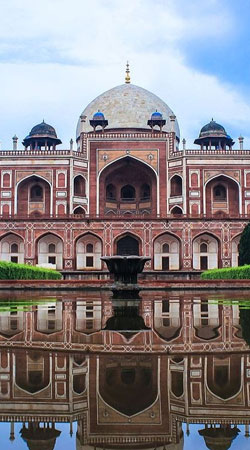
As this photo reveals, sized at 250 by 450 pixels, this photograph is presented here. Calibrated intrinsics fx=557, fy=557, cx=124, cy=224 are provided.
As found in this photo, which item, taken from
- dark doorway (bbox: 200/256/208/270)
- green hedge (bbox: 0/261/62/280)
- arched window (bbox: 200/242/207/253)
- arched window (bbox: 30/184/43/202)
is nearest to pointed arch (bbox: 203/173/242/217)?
arched window (bbox: 200/242/207/253)

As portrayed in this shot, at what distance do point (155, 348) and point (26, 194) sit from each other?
1195 inches

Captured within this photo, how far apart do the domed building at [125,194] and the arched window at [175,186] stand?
0.06 meters

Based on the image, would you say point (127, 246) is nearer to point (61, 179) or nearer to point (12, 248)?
point (12, 248)

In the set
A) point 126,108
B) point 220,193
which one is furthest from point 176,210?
point 126,108

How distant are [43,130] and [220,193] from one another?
1193 centimetres

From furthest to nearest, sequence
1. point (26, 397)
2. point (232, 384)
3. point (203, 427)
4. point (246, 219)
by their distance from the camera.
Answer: point (246, 219)
point (232, 384)
point (26, 397)
point (203, 427)

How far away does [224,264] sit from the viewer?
27.7 meters

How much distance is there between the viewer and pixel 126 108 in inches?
1518

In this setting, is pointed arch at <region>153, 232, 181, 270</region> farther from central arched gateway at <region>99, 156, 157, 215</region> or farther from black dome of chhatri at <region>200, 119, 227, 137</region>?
black dome of chhatri at <region>200, 119, 227, 137</region>

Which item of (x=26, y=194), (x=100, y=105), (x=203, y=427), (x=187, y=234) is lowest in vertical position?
(x=203, y=427)

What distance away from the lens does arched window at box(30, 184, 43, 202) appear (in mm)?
33250

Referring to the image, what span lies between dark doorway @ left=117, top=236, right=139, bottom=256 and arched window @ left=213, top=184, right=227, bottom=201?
6.97 m

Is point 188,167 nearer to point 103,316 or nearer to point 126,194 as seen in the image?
point 126,194

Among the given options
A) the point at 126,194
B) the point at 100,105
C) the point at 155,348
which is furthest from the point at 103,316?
the point at 100,105
